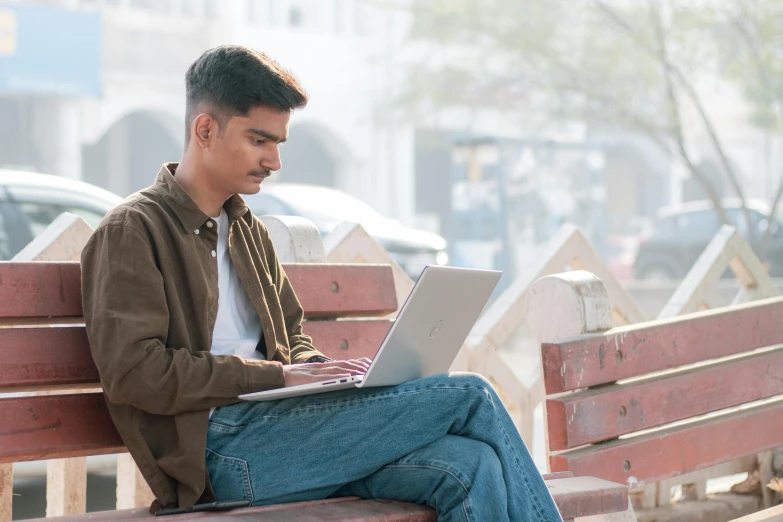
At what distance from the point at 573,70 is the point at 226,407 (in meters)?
16.7

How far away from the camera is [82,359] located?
8.27 ft

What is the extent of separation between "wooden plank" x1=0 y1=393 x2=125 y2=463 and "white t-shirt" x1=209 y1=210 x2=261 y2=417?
0.30 metres

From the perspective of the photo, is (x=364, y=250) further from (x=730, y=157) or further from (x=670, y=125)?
(x=730, y=157)

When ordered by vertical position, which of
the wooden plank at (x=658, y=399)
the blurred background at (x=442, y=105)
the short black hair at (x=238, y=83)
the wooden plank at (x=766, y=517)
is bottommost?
the wooden plank at (x=766, y=517)

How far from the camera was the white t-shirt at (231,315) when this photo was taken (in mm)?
2566

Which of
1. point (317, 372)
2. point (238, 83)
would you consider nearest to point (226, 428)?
point (317, 372)

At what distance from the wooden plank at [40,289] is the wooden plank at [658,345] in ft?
3.98

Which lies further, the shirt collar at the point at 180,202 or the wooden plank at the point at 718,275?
the wooden plank at the point at 718,275

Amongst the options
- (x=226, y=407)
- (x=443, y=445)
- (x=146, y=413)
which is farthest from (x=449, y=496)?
(x=146, y=413)

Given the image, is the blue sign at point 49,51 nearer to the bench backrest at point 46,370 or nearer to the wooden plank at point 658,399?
the wooden plank at point 658,399

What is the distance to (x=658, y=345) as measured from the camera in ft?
10.6

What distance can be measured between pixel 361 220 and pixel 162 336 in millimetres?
9765

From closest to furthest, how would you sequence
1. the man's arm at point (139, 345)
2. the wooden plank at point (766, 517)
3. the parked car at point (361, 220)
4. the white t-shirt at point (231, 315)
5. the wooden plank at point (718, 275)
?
the man's arm at point (139, 345) < the white t-shirt at point (231, 315) < the wooden plank at point (766, 517) < the wooden plank at point (718, 275) < the parked car at point (361, 220)

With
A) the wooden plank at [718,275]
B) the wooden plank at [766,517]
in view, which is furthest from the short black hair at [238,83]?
the wooden plank at [718,275]
